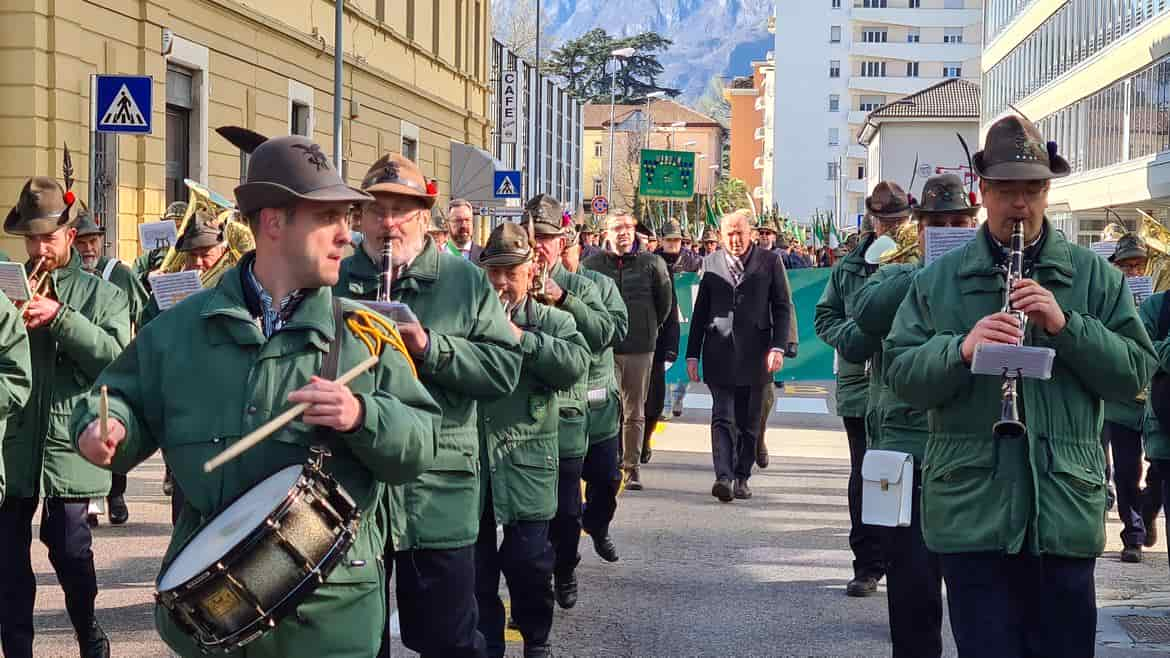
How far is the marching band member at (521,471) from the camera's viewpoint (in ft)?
23.5

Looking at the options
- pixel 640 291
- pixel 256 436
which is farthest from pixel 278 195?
pixel 640 291

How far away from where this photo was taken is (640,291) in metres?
14.2

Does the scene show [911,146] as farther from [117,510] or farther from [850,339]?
[850,339]

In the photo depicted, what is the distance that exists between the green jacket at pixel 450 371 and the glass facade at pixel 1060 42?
105ft

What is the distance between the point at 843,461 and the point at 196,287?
868cm

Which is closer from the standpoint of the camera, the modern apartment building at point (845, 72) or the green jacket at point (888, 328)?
the green jacket at point (888, 328)

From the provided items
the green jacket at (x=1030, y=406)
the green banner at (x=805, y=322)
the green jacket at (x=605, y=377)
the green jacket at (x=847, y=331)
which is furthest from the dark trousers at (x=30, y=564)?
the green banner at (x=805, y=322)

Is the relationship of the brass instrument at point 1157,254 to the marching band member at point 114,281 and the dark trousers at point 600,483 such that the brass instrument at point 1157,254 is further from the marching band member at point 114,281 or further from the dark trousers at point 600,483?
the marching band member at point 114,281

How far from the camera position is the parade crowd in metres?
4.05

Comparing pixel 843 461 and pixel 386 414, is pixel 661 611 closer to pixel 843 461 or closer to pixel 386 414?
pixel 386 414

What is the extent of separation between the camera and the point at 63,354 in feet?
23.9

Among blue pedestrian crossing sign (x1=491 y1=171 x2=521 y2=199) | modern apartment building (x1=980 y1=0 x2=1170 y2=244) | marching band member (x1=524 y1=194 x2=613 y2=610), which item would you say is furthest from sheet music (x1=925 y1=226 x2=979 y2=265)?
modern apartment building (x1=980 y1=0 x2=1170 y2=244)

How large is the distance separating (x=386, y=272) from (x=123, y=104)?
1047 centimetres

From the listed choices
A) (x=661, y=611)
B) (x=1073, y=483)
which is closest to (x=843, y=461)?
(x=661, y=611)
